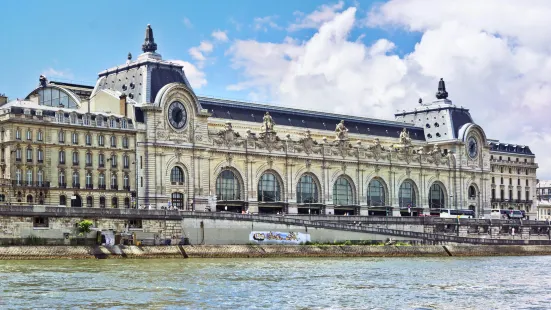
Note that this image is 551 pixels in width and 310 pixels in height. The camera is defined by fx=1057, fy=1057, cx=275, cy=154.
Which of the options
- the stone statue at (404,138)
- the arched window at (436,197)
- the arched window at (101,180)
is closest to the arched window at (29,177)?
the arched window at (101,180)

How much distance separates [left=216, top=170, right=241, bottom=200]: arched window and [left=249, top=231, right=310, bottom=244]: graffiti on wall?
19188 mm

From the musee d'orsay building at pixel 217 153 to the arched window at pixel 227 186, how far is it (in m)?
0.15

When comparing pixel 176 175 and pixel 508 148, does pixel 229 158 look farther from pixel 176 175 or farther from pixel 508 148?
pixel 508 148

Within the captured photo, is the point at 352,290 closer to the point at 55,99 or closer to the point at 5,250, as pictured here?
the point at 5,250

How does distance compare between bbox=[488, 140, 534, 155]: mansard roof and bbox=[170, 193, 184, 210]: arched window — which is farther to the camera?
bbox=[488, 140, 534, 155]: mansard roof

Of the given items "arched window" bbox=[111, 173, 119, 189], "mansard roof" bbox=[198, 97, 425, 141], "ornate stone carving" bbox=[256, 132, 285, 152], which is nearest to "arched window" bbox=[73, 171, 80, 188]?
"arched window" bbox=[111, 173, 119, 189]

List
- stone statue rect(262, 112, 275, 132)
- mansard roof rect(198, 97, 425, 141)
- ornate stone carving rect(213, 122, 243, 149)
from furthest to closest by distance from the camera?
stone statue rect(262, 112, 275, 132)
mansard roof rect(198, 97, 425, 141)
ornate stone carving rect(213, 122, 243, 149)

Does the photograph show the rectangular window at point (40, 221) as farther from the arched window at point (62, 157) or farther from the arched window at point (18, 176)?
the arched window at point (62, 157)

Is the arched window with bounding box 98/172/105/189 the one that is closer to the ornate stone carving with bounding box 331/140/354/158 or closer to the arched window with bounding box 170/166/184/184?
the arched window with bounding box 170/166/184/184

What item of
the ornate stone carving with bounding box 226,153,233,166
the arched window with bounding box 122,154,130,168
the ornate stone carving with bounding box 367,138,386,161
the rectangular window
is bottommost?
the rectangular window

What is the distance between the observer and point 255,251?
101 meters

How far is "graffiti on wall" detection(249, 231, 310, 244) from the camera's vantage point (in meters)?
109

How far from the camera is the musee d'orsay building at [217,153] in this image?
11038cm

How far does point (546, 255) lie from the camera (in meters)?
123
